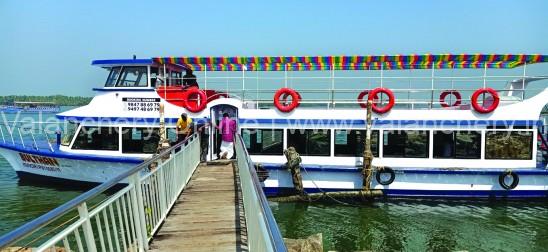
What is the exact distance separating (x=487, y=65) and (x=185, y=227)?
10942 millimetres

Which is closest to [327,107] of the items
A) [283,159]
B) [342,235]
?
[283,159]

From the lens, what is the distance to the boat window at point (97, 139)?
12.6m

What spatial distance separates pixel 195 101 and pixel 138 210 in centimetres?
878

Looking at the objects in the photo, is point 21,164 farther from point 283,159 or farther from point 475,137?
point 475,137

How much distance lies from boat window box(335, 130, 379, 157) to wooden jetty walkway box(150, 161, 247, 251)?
4514mm

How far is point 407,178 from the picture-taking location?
459 inches

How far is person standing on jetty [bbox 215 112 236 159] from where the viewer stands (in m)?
11.2

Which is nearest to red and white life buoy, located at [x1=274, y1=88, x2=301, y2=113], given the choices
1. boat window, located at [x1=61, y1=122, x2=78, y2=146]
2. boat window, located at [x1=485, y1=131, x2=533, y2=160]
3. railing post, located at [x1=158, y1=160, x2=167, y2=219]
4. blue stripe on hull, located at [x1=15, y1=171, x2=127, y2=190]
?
blue stripe on hull, located at [x1=15, y1=171, x2=127, y2=190]

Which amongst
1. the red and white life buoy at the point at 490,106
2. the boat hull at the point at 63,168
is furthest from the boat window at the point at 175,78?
the red and white life buoy at the point at 490,106

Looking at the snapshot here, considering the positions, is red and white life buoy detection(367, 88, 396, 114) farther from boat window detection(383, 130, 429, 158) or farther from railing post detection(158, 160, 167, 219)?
railing post detection(158, 160, 167, 219)

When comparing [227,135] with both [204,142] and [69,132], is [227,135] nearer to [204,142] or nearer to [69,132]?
[204,142]

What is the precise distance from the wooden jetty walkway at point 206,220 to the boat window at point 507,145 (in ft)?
25.3

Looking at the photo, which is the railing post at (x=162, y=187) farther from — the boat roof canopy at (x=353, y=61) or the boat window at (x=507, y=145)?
the boat window at (x=507, y=145)

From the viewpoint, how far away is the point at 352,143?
473 inches
